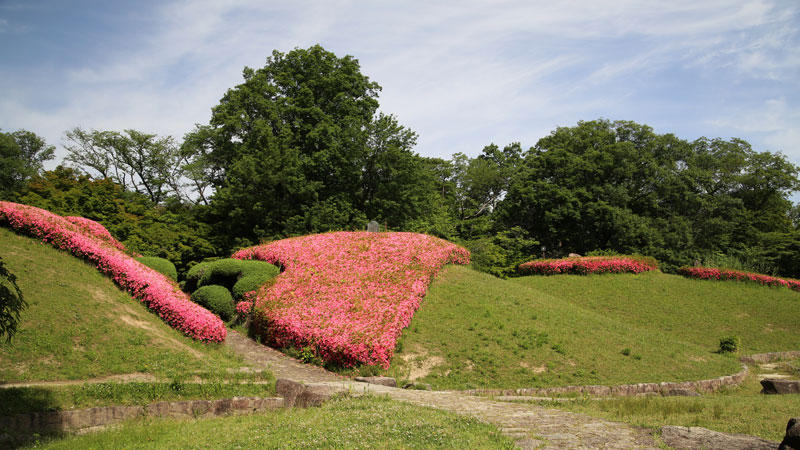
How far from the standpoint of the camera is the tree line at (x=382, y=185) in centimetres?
2998

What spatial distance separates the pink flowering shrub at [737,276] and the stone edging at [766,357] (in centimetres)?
904

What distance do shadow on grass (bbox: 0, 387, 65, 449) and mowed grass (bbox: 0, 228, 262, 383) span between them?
104 cm

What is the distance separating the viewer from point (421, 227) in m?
33.2

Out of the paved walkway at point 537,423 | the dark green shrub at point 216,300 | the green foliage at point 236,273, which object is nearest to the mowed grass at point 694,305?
the green foliage at point 236,273

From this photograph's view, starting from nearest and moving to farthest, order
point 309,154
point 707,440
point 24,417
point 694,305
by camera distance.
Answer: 1. point 707,440
2. point 24,417
3. point 694,305
4. point 309,154

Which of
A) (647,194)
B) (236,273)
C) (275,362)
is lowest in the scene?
(275,362)

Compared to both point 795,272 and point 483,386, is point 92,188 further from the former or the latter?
point 795,272

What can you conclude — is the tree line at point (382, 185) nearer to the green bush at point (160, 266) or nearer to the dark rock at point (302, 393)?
the green bush at point (160, 266)

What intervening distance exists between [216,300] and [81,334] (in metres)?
7.62

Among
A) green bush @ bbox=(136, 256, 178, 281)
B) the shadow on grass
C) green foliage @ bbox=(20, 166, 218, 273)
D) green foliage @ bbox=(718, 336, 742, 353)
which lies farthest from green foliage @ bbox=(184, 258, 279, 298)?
green foliage @ bbox=(718, 336, 742, 353)

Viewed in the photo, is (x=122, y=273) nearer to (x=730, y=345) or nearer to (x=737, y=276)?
(x=730, y=345)

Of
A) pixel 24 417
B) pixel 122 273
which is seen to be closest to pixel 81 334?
pixel 24 417

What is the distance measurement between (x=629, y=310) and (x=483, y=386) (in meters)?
13.6

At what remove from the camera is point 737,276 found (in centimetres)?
2645
